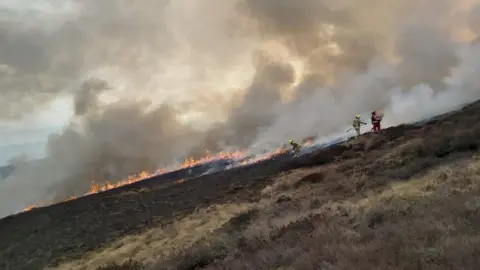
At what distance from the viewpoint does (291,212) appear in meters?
15.9

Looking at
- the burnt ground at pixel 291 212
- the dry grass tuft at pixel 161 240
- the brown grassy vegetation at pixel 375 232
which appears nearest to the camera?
the brown grassy vegetation at pixel 375 232

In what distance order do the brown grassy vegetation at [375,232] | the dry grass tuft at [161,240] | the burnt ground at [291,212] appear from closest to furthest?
1. the brown grassy vegetation at [375,232]
2. the burnt ground at [291,212]
3. the dry grass tuft at [161,240]

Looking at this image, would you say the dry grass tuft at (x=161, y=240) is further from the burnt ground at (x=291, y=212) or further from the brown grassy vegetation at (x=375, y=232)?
the burnt ground at (x=291, y=212)

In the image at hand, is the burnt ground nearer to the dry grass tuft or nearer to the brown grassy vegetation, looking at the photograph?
the brown grassy vegetation

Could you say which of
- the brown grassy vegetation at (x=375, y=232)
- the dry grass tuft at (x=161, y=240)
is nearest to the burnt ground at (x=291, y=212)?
the brown grassy vegetation at (x=375, y=232)

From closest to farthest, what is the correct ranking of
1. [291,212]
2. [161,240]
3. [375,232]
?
[375,232] → [291,212] → [161,240]

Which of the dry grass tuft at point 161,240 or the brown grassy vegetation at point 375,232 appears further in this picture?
the dry grass tuft at point 161,240

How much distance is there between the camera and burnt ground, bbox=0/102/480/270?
7730mm

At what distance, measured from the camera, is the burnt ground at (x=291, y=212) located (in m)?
7.73

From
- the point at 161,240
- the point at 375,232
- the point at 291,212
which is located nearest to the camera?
the point at 375,232

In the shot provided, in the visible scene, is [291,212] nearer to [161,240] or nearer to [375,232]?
[375,232]

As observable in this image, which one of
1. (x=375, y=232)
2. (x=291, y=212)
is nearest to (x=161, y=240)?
(x=291, y=212)

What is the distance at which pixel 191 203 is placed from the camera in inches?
1200

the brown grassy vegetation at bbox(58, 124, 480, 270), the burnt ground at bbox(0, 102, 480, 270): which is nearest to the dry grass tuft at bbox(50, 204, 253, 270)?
the brown grassy vegetation at bbox(58, 124, 480, 270)
